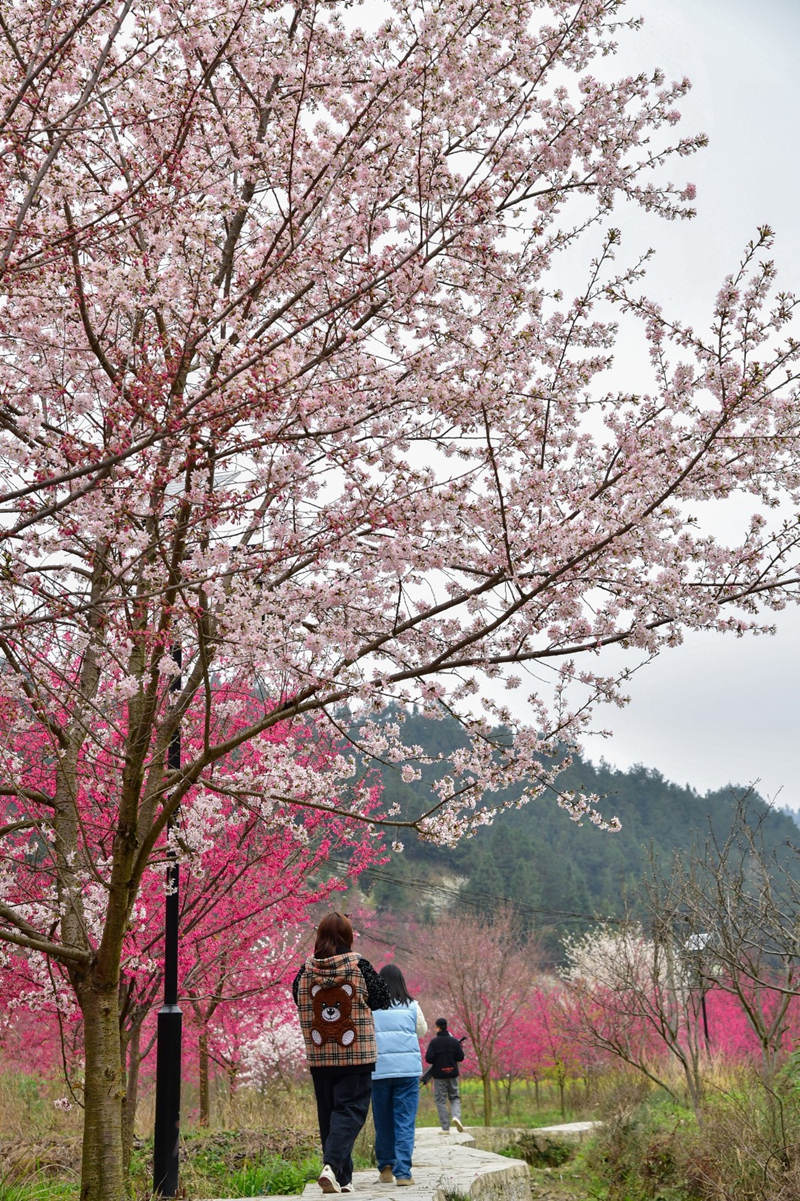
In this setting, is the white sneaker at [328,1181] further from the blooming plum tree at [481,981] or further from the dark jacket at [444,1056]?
the blooming plum tree at [481,981]

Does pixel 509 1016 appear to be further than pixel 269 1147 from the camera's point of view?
Yes

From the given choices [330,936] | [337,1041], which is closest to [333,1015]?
[337,1041]

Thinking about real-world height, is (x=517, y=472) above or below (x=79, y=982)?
above

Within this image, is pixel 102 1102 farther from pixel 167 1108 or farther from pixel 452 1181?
pixel 452 1181

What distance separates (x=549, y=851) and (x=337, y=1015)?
54820 millimetres

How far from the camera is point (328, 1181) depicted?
551cm

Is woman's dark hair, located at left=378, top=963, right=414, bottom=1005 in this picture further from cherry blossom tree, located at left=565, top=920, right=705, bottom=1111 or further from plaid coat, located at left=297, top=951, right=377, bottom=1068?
cherry blossom tree, located at left=565, top=920, right=705, bottom=1111

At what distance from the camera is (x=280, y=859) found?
9.10 metres

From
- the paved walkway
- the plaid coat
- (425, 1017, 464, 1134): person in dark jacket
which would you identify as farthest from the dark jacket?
the plaid coat

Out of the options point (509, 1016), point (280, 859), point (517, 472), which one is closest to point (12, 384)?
point (517, 472)

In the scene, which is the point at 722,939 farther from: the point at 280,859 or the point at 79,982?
the point at 79,982

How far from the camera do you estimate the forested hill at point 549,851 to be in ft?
158

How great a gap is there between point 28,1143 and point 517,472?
787 centimetres

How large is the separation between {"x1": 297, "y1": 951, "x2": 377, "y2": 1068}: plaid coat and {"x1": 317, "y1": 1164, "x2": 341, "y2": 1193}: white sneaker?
21.0 inches
